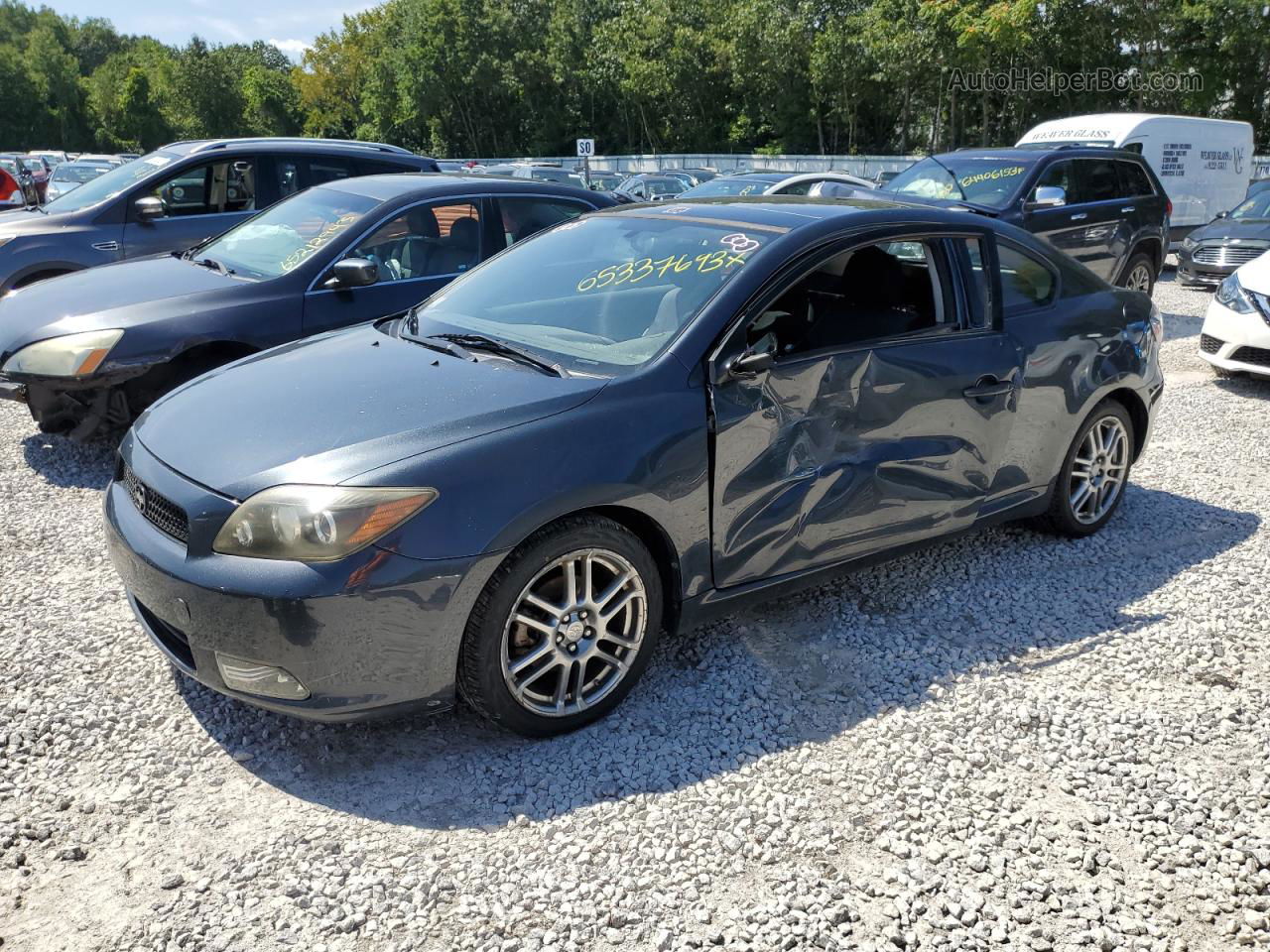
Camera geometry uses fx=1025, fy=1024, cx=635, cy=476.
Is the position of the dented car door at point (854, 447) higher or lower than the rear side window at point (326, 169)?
lower

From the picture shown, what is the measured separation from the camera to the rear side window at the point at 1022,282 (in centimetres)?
436

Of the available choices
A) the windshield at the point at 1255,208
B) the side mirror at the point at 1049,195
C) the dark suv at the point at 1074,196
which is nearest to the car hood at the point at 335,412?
the side mirror at the point at 1049,195

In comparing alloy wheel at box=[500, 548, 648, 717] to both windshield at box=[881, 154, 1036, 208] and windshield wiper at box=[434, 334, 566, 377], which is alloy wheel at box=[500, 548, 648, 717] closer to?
windshield wiper at box=[434, 334, 566, 377]

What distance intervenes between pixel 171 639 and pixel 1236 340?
8102 millimetres

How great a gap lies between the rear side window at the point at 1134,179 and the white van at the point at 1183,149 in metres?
4.43

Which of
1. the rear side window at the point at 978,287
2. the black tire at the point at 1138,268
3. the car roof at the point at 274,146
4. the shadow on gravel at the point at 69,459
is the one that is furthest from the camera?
the black tire at the point at 1138,268

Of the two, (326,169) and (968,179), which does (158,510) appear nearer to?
(326,169)

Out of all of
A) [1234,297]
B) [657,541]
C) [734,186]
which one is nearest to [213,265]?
[657,541]

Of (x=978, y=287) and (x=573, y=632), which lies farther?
(x=978, y=287)

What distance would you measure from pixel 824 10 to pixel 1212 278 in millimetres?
28516

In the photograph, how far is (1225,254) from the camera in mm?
13602

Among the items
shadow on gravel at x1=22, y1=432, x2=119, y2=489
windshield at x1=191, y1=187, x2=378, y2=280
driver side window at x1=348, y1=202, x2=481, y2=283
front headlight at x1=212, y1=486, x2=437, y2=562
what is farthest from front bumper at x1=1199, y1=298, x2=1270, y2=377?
shadow on gravel at x1=22, y1=432, x2=119, y2=489

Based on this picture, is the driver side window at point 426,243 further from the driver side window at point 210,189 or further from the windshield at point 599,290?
the driver side window at point 210,189

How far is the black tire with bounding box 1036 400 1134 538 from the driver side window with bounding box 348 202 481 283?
3630 millimetres
